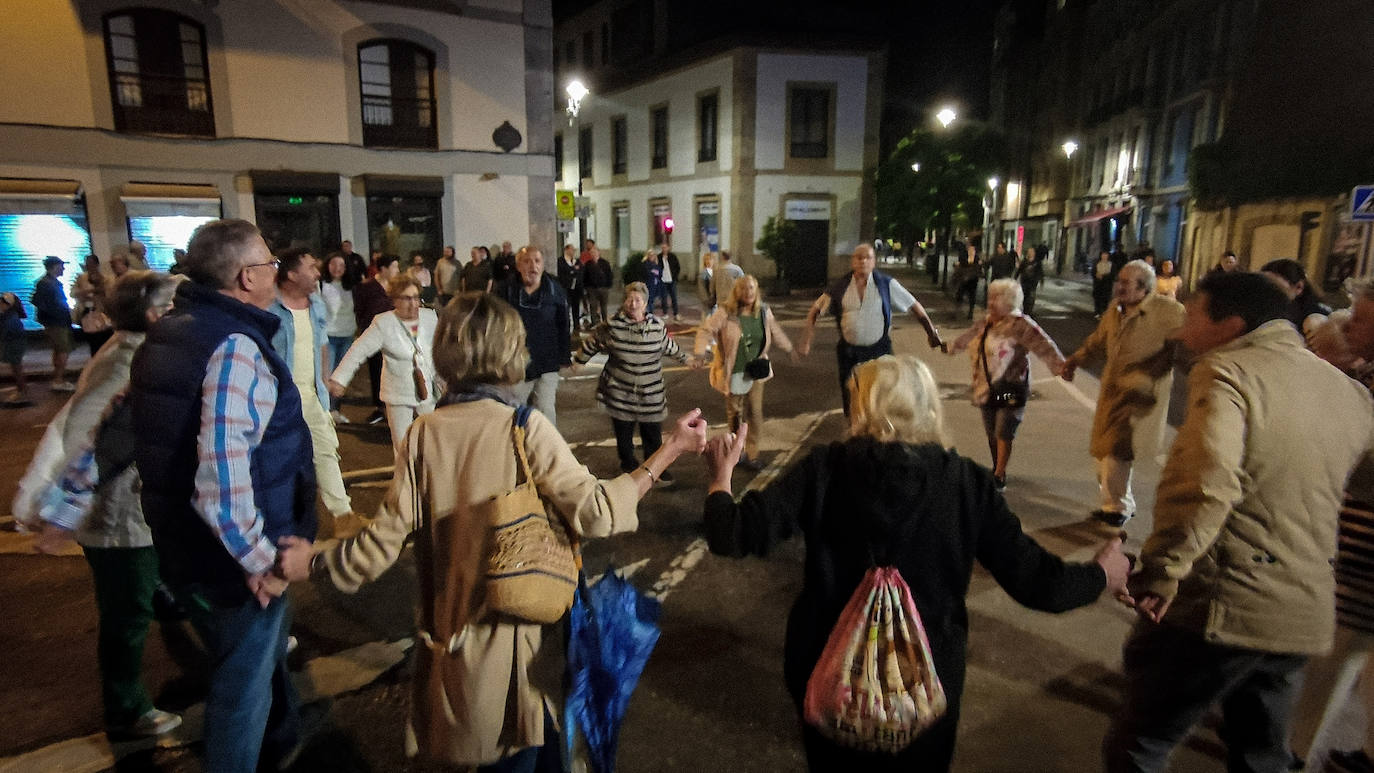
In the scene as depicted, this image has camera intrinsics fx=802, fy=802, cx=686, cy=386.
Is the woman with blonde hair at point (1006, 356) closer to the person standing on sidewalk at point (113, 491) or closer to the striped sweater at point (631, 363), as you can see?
the striped sweater at point (631, 363)

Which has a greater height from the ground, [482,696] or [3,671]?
[482,696]

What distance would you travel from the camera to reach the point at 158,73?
649 inches

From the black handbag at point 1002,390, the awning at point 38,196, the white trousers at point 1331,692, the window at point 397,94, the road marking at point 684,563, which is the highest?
the window at point 397,94

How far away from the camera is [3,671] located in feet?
12.8

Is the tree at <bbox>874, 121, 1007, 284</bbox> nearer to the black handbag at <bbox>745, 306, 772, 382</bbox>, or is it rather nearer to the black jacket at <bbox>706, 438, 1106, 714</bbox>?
the black handbag at <bbox>745, 306, 772, 382</bbox>

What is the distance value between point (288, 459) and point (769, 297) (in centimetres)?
2555

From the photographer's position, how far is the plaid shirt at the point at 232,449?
230cm

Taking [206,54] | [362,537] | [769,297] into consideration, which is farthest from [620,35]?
[362,537]

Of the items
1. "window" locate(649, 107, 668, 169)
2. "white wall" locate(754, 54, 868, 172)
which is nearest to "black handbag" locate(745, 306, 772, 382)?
"white wall" locate(754, 54, 868, 172)

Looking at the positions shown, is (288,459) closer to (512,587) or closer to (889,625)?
(512,587)

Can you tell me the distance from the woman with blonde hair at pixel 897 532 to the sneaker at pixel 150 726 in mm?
2752

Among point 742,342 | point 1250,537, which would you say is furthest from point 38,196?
point 1250,537

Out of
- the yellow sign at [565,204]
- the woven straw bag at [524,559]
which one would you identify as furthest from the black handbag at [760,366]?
the yellow sign at [565,204]

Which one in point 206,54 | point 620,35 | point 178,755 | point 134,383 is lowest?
point 178,755
